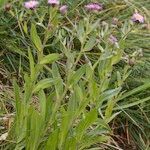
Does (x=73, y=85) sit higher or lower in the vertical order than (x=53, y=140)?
higher

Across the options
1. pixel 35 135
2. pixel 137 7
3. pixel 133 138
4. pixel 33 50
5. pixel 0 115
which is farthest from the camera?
pixel 137 7

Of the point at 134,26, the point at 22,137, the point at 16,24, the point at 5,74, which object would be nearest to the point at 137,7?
the point at 16,24

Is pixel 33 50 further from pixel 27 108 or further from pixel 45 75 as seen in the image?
pixel 27 108

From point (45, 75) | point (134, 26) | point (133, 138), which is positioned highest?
point (134, 26)

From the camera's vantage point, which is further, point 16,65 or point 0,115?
point 16,65

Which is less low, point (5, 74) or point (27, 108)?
point (27, 108)

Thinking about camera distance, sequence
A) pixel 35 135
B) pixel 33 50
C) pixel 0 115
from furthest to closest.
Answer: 1. pixel 33 50
2. pixel 0 115
3. pixel 35 135

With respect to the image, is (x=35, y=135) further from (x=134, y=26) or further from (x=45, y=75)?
(x=45, y=75)
